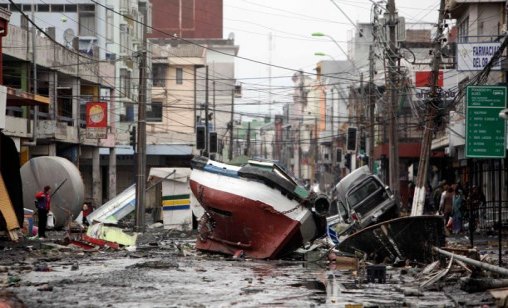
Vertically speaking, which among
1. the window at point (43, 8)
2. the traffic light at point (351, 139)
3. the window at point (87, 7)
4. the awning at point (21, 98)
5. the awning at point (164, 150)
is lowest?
the awning at point (164, 150)

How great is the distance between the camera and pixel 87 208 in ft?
148

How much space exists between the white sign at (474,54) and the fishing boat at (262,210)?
9056mm

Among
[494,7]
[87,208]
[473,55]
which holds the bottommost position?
[87,208]

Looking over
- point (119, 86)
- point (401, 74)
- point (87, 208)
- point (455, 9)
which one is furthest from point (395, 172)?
point (119, 86)

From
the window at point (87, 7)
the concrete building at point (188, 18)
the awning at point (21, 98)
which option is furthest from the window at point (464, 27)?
the concrete building at point (188, 18)

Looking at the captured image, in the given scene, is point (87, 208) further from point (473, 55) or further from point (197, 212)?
point (473, 55)

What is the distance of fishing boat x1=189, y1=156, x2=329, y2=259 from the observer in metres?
24.7

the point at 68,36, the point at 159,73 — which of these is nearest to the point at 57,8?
the point at 68,36

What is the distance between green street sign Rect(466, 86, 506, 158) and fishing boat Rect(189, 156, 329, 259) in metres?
6.20

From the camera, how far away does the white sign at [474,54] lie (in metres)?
31.5

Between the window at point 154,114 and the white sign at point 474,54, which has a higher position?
the white sign at point 474,54

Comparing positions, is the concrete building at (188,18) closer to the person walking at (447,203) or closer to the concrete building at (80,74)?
the concrete building at (80,74)

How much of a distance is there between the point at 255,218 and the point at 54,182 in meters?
15.0

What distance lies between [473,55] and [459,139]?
1434 cm
